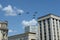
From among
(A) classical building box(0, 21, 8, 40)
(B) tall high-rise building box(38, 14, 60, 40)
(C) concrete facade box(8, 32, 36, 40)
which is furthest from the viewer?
(C) concrete facade box(8, 32, 36, 40)

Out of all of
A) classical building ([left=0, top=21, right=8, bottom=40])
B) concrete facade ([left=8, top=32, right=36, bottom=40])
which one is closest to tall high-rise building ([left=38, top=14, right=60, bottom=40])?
concrete facade ([left=8, top=32, right=36, bottom=40])

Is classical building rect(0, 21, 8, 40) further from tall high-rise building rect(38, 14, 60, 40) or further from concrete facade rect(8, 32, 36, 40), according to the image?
tall high-rise building rect(38, 14, 60, 40)

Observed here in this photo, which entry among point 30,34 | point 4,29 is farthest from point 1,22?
point 30,34

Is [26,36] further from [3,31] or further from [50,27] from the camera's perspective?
[3,31]

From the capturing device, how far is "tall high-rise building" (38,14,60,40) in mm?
97831

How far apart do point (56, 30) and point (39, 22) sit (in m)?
Result: 13.1

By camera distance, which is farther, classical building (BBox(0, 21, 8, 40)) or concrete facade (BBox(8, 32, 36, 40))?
concrete facade (BBox(8, 32, 36, 40))

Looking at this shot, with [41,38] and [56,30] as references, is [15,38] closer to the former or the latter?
[41,38]

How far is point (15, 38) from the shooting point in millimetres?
117938

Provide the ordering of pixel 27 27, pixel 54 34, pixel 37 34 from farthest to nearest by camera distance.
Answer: pixel 27 27
pixel 37 34
pixel 54 34

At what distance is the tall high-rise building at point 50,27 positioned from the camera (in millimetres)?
97831

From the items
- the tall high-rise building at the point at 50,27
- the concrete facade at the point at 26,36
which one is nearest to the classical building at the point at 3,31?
the concrete facade at the point at 26,36

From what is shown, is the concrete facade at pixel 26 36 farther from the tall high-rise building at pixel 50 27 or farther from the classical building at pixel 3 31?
the classical building at pixel 3 31

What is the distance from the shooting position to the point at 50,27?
9831 cm
